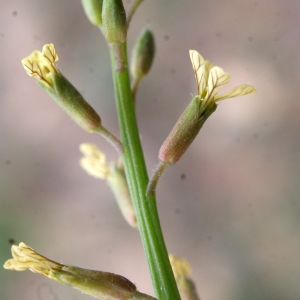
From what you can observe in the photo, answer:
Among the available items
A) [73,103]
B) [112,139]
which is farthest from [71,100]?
[112,139]

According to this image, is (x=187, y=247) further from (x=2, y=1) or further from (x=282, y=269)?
(x=2, y=1)

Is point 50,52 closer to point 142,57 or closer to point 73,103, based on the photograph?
point 73,103

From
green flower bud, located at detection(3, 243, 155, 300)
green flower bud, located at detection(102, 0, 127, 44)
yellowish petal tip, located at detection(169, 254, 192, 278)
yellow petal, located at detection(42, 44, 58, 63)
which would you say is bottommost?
green flower bud, located at detection(3, 243, 155, 300)

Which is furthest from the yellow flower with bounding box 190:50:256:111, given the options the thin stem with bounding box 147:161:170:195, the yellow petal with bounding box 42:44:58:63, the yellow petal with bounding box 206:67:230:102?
the yellow petal with bounding box 42:44:58:63

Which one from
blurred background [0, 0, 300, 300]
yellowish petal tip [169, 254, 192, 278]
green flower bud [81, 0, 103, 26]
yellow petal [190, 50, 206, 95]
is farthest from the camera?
blurred background [0, 0, 300, 300]

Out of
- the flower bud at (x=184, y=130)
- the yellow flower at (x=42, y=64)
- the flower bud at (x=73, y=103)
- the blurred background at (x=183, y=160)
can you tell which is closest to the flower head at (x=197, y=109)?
the flower bud at (x=184, y=130)

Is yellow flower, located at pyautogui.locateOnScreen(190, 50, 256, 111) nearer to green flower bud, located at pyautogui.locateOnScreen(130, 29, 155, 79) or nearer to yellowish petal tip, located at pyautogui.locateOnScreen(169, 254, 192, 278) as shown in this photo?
green flower bud, located at pyautogui.locateOnScreen(130, 29, 155, 79)

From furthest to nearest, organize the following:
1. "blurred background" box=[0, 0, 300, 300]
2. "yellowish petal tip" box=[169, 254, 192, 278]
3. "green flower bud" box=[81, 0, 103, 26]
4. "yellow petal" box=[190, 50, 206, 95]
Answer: "blurred background" box=[0, 0, 300, 300]
"yellowish petal tip" box=[169, 254, 192, 278]
"green flower bud" box=[81, 0, 103, 26]
"yellow petal" box=[190, 50, 206, 95]
